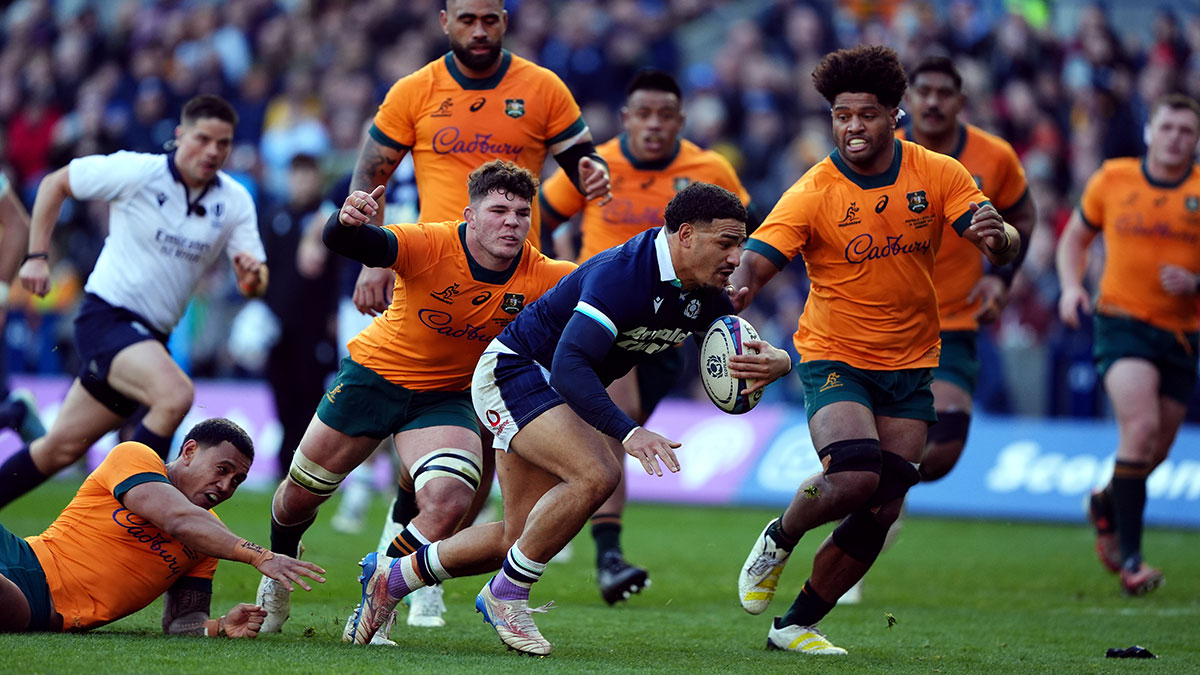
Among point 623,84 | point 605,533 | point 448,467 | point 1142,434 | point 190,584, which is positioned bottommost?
point 190,584

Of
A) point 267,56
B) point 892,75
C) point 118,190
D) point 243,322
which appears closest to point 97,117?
point 267,56

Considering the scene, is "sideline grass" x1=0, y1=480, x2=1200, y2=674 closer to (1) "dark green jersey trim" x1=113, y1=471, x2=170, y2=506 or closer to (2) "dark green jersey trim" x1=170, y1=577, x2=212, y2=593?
(2) "dark green jersey trim" x1=170, y1=577, x2=212, y2=593

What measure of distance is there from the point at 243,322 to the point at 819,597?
10.9 metres

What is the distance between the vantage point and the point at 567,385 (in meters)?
5.90

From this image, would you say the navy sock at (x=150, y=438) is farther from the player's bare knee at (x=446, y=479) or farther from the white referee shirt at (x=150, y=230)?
the player's bare knee at (x=446, y=479)

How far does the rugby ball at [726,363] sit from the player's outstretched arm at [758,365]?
3cm

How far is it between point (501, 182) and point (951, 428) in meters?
3.55

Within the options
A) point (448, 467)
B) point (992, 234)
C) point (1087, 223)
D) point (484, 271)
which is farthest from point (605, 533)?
point (1087, 223)

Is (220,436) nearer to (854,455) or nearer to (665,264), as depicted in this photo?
(665,264)

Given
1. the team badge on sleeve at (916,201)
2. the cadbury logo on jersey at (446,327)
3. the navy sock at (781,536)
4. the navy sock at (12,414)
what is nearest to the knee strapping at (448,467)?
the cadbury logo on jersey at (446,327)

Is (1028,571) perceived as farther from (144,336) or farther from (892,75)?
(144,336)

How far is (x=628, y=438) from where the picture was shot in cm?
573

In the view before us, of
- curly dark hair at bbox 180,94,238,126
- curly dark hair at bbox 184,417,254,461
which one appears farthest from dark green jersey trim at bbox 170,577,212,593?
curly dark hair at bbox 180,94,238,126

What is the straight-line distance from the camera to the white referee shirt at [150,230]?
850cm
